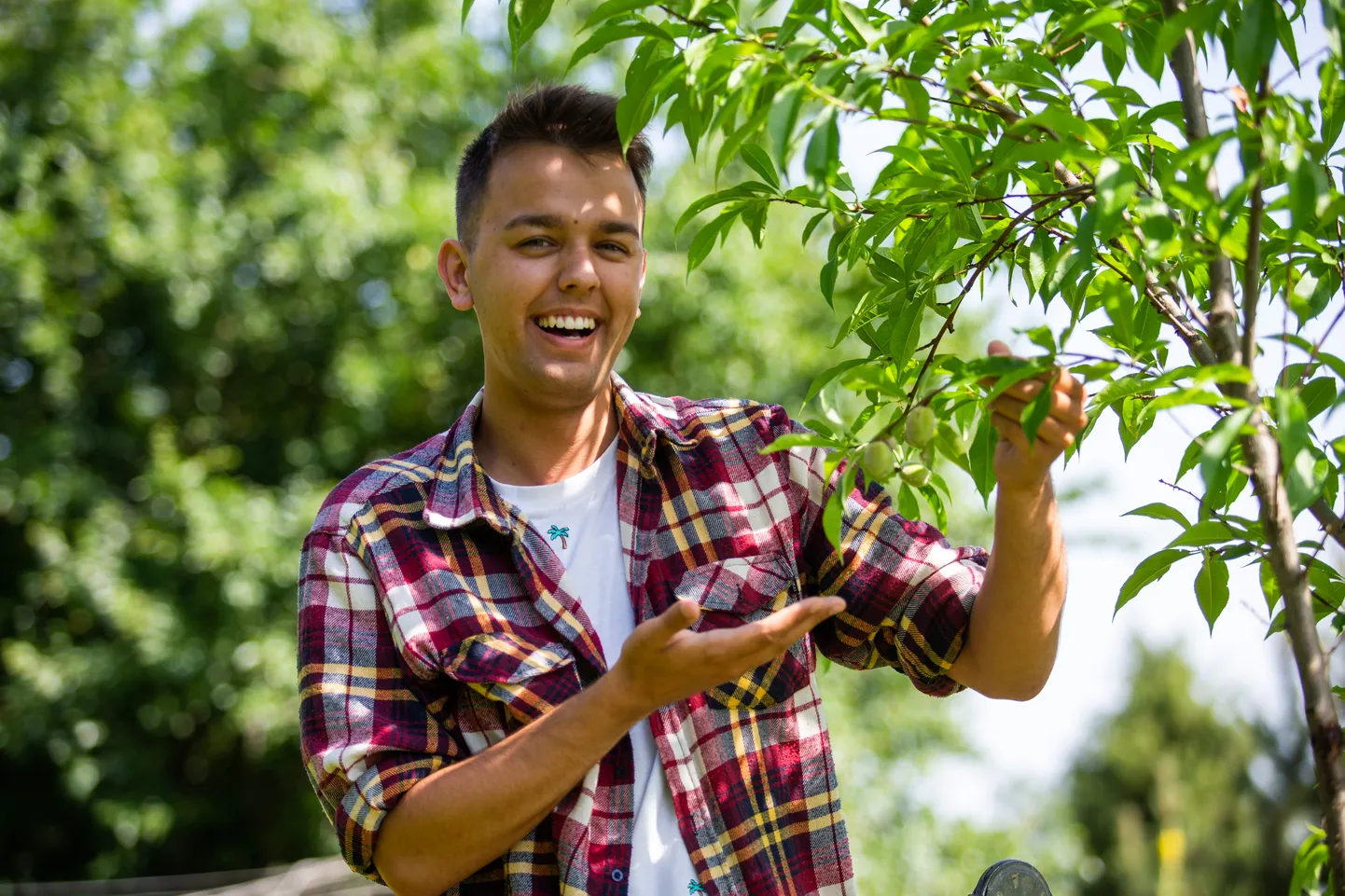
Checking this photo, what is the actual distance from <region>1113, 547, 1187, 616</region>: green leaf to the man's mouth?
0.74 m

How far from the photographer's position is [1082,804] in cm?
1366

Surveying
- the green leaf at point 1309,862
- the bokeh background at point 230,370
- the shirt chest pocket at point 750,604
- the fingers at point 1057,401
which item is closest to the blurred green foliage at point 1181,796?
the bokeh background at point 230,370

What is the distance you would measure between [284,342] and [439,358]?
114 cm

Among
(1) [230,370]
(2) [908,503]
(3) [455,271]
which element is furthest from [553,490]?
(1) [230,370]

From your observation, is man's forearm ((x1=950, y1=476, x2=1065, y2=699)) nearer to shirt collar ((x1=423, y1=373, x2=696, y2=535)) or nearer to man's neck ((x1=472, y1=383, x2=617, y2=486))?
shirt collar ((x1=423, y1=373, x2=696, y2=535))

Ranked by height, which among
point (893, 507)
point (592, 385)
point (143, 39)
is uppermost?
point (143, 39)

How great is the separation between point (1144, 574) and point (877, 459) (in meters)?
0.30

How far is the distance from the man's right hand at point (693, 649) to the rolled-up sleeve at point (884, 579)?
34 centimetres

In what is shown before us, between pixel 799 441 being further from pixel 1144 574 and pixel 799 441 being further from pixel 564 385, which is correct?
pixel 564 385

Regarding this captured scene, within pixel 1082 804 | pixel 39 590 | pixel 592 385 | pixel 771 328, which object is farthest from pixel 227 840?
pixel 1082 804

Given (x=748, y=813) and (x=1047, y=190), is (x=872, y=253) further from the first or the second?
(x=748, y=813)

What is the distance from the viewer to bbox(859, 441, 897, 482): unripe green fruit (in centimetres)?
121

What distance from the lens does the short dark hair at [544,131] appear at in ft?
5.49

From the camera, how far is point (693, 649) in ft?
3.86
